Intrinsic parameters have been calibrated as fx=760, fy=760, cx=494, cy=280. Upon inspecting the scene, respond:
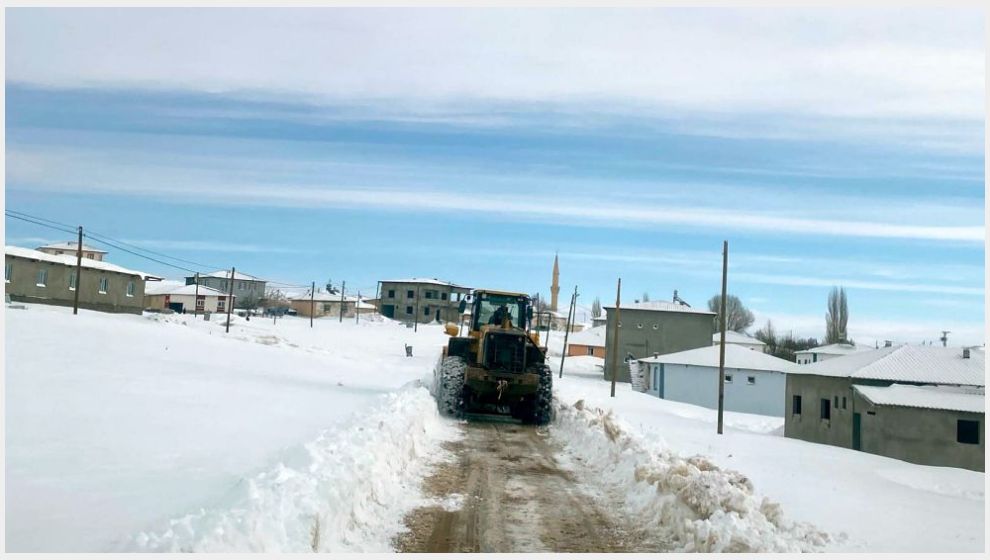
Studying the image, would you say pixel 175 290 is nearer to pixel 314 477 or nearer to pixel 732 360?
pixel 732 360

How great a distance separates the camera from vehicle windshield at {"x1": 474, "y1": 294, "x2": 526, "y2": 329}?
76.3 feet

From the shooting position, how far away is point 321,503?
8016 millimetres

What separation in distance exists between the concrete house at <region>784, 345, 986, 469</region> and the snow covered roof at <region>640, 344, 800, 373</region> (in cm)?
1565

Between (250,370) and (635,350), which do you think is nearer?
(250,370)

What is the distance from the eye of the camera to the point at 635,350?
232 feet

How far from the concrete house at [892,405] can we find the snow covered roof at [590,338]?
54.3m

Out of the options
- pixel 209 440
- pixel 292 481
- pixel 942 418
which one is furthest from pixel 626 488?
pixel 942 418

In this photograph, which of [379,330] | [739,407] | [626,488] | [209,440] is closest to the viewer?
[626,488]

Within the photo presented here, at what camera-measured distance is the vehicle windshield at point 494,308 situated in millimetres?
23250

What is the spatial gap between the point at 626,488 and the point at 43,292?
53992mm

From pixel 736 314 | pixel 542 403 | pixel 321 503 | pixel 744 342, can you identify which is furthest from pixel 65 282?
pixel 736 314

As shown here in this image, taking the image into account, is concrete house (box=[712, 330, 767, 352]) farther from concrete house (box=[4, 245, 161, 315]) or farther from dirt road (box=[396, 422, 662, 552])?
dirt road (box=[396, 422, 662, 552])

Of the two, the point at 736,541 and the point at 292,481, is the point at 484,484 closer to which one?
the point at 292,481

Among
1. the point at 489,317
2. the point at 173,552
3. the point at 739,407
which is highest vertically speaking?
the point at 489,317
